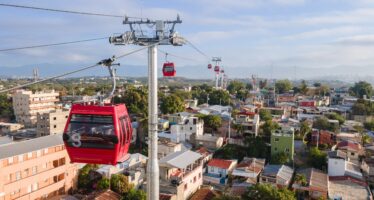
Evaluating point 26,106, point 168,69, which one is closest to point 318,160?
point 168,69

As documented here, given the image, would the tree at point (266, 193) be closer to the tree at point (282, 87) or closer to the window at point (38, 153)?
the window at point (38, 153)

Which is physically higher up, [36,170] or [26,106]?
[26,106]

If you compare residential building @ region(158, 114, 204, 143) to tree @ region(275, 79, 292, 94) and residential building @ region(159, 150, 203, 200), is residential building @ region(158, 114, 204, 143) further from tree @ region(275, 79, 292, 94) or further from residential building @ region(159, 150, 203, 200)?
tree @ region(275, 79, 292, 94)

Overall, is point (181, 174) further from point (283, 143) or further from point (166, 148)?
point (283, 143)

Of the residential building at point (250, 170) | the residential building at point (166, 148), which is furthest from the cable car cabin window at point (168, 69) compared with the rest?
the residential building at point (166, 148)

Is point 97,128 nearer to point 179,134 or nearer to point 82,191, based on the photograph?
point 82,191

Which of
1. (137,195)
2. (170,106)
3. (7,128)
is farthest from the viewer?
(7,128)

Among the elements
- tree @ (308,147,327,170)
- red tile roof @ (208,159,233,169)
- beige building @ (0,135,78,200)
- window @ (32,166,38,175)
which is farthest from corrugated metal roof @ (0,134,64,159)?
tree @ (308,147,327,170)
